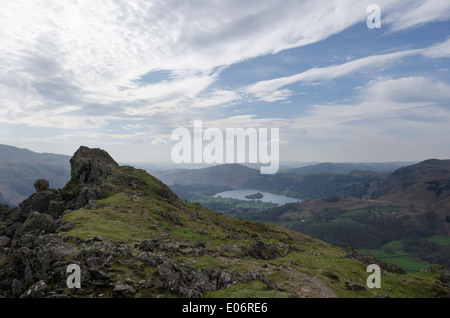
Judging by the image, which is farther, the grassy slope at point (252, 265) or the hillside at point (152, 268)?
the grassy slope at point (252, 265)

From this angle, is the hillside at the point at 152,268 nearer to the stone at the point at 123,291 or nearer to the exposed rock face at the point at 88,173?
the stone at the point at 123,291

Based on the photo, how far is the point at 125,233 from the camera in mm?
41344

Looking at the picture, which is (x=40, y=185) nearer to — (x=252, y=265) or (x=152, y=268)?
(x=152, y=268)

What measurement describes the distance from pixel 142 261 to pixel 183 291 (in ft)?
22.7

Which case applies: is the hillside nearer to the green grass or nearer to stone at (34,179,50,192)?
the green grass

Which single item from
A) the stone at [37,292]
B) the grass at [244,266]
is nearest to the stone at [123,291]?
the grass at [244,266]

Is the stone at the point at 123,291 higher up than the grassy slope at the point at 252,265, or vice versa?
the stone at the point at 123,291

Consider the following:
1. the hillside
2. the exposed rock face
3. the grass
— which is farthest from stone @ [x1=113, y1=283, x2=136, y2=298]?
the exposed rock face

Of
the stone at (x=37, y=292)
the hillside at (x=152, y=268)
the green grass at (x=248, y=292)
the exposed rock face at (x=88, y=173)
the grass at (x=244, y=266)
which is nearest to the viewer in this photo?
the stone at (x=37, y=292)

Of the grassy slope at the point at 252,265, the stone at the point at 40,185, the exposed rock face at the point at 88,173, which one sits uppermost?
the exposed rock face at the point at 88,173

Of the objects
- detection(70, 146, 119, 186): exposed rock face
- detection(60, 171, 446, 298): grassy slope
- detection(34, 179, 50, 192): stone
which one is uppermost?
detection(70, 146, 119, 186): exposed rock face

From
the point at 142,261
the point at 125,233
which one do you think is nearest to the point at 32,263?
the point at 142,261
